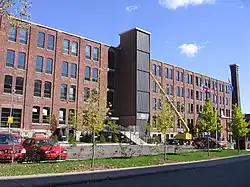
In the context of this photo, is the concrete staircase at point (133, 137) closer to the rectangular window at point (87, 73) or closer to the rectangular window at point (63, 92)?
the rectangular window at point (63, 92)

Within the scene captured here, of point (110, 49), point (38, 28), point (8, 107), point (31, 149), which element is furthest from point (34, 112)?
point (31, 149)

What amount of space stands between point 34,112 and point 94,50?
16371 millimetres

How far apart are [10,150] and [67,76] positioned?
33.5 m

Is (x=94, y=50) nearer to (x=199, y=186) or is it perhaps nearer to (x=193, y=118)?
Result: (x=193, y=118)

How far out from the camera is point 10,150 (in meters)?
17.8

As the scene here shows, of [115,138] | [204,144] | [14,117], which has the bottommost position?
[204,144]

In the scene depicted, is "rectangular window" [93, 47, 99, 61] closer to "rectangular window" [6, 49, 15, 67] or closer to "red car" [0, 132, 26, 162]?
"rectangular window" [6, 49, 15, 67]

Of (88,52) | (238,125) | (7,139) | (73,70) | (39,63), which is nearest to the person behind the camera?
(7,139)

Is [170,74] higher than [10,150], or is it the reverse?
[170,74]

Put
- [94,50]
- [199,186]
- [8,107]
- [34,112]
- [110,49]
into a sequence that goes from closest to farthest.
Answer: [199,186], [8,107], [34,112], [94,50], [110,49]

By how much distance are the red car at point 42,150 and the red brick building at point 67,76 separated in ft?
46.5

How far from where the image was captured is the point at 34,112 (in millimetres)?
45500

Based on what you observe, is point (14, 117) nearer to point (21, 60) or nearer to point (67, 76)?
point (21, 60)

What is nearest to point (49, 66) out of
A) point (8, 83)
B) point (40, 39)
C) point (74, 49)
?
point (40, 39)
